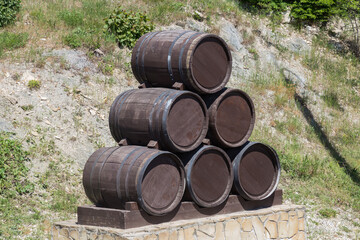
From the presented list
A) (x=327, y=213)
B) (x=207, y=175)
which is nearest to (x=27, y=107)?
(x=207, y=175)

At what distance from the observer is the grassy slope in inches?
364

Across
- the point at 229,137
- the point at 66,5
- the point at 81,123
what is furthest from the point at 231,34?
the point at 229,137

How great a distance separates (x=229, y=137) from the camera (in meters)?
7.58

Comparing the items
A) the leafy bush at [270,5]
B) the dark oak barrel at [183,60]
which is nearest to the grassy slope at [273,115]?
the leafy bush at [270,5]

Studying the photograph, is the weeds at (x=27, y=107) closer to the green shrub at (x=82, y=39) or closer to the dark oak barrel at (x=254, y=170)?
the green shrub at (x=82, y=39)

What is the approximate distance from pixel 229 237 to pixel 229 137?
1395 mm

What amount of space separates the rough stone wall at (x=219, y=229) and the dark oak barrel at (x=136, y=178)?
0.29m

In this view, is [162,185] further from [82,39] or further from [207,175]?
[82,39]

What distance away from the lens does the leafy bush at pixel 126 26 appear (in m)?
13.5

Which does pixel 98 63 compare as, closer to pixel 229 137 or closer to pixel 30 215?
pixel 30 215

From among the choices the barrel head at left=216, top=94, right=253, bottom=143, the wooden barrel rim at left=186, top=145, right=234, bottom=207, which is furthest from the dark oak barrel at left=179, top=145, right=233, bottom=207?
the barrel head at left=216, top=94, right=253, bottom=143

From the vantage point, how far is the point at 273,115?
14.1 m

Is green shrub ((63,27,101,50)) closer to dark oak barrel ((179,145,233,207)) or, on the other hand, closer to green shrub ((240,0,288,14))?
dark oak barrel ((179,145,233,207))

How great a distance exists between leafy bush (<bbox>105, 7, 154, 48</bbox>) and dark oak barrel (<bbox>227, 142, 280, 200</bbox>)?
6477 mm
